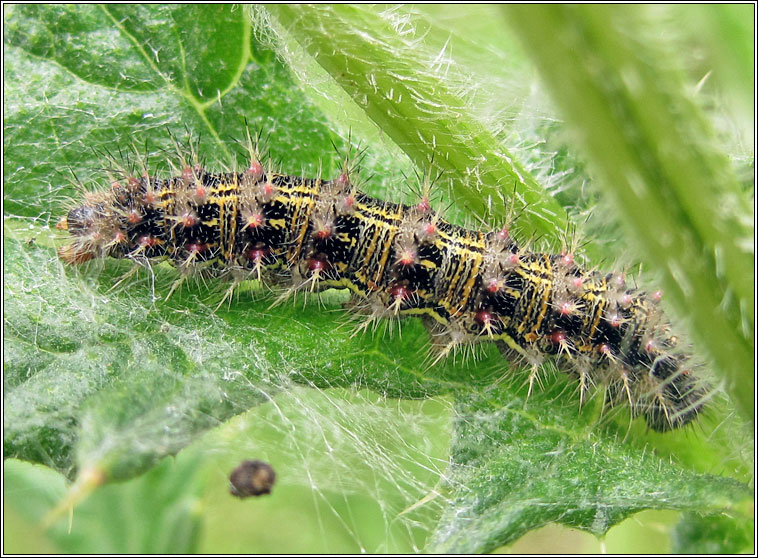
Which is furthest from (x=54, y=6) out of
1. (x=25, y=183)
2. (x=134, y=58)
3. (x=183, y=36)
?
(x=25, y=183)

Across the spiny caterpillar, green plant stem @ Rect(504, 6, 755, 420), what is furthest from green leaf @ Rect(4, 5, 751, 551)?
green plant stem @ Rect(504, 6, 755, 420)

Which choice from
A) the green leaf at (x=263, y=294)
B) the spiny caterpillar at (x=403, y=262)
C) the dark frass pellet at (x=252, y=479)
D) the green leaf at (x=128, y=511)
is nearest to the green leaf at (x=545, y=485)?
the green leaf at (x=263, y=294)

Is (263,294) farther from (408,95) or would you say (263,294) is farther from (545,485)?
(545,485)

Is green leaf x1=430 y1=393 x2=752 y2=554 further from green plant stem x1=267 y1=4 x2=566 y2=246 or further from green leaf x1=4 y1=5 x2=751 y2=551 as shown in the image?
green plant stem x1=267 y1=4 x2=566 y2=246

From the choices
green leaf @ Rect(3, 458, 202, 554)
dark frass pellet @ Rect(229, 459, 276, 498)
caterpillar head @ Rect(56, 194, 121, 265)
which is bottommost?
green leaf @ Rect(3, 458, 202, 554)

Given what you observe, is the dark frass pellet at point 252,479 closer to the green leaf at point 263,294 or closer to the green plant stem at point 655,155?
the green leaf at point 263,294

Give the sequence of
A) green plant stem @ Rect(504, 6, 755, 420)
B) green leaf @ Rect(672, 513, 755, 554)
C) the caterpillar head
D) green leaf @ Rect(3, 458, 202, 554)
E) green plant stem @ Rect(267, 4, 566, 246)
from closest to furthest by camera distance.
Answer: green plant stem @ Rect(504, 6, 755, 420), green plant stem @ Rect(267, 4, 566, 246), green leaf @ Rect(672, 513, 755, 554), the caterpillar head, green leaf @ Rect(3, 458, 202, 554)

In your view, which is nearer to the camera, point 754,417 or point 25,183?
point 754,417

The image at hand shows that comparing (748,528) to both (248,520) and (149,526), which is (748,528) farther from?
(248,520)
